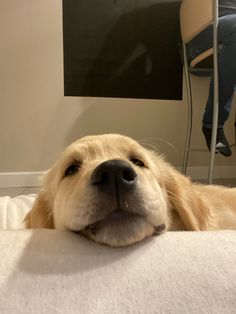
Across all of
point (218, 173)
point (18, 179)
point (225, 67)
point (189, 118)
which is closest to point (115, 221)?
point (225, 67)


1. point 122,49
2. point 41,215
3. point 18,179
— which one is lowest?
point 18,179

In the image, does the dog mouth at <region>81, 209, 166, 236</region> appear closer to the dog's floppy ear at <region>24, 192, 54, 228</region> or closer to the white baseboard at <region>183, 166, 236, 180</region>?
the dog's floppy ear at <region>24, 192, 54, 228</region>

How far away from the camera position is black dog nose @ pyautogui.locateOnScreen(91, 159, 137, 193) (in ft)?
2.06

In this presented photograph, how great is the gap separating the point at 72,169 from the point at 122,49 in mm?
2144

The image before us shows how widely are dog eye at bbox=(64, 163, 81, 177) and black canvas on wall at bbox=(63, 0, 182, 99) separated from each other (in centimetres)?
196

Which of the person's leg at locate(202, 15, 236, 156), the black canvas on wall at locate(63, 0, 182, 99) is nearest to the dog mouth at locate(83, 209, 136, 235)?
the person's leg at locate(202, 15, 236, 156)

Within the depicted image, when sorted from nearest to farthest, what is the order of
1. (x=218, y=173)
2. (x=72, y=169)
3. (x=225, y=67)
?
(x=72, y=169) → (x=225, y=67) → (x=218, y=173)

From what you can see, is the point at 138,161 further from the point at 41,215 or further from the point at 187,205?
the point at 41,215

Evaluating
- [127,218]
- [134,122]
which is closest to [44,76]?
[134,122]

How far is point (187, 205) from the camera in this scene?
3.06ft

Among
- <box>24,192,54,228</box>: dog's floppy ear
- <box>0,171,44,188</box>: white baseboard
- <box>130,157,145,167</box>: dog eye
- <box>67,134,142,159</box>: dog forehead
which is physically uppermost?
<box>67,134,142,159</box>: dog forehead

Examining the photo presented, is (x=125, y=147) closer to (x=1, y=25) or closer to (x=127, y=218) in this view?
(x=127, y=218)

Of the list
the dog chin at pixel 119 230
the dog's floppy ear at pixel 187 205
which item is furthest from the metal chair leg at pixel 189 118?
the dog chin at pixel 119 230

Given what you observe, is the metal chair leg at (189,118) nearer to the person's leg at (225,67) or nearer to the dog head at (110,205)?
the person's leg at (225,67)
